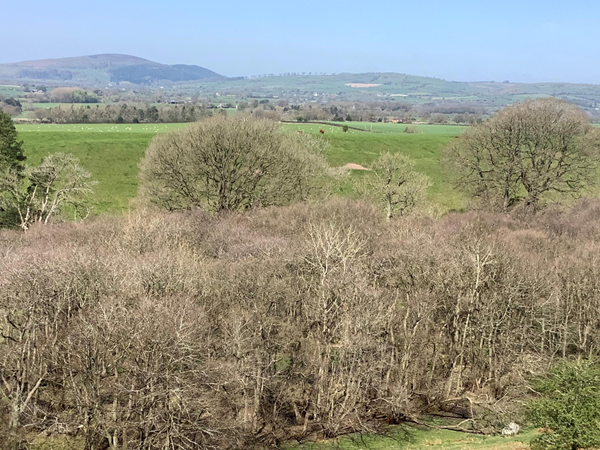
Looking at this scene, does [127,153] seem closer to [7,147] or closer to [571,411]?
[7,147]

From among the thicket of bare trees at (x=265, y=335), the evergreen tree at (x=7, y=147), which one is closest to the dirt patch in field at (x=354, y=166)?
the thicket of bare trees at (x=265, y=335)

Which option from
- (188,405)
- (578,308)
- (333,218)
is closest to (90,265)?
(188,405)

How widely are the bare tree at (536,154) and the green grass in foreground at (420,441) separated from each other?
36800 millimetres

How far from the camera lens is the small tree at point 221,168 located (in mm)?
51906

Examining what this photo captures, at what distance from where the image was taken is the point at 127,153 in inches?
3098

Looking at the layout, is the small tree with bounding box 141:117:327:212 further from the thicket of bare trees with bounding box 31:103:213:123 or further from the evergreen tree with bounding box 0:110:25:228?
the thicket of bare trees with bounding box 31:103:213:123

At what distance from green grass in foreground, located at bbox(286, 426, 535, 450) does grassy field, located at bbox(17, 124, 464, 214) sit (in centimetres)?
4350

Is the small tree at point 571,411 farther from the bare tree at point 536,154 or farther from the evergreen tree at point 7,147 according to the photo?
the evergreen tree at point 7,147

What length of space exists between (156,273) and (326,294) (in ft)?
28.9

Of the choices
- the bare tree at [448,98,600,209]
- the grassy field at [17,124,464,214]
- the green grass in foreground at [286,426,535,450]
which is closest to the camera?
the green grass in foreground at [286,426,535,450]

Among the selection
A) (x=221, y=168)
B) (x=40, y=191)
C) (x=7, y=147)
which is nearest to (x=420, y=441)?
(x=221, y=168)

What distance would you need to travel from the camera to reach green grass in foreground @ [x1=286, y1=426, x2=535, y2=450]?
23.8m

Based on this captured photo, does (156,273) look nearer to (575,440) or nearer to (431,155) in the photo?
(575,440)

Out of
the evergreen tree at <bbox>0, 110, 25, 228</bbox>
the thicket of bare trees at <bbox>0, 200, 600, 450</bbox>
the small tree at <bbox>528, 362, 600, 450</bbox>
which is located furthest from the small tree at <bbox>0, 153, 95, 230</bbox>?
the small tree at <bbox>528, 362, 600, 450</bbox>
